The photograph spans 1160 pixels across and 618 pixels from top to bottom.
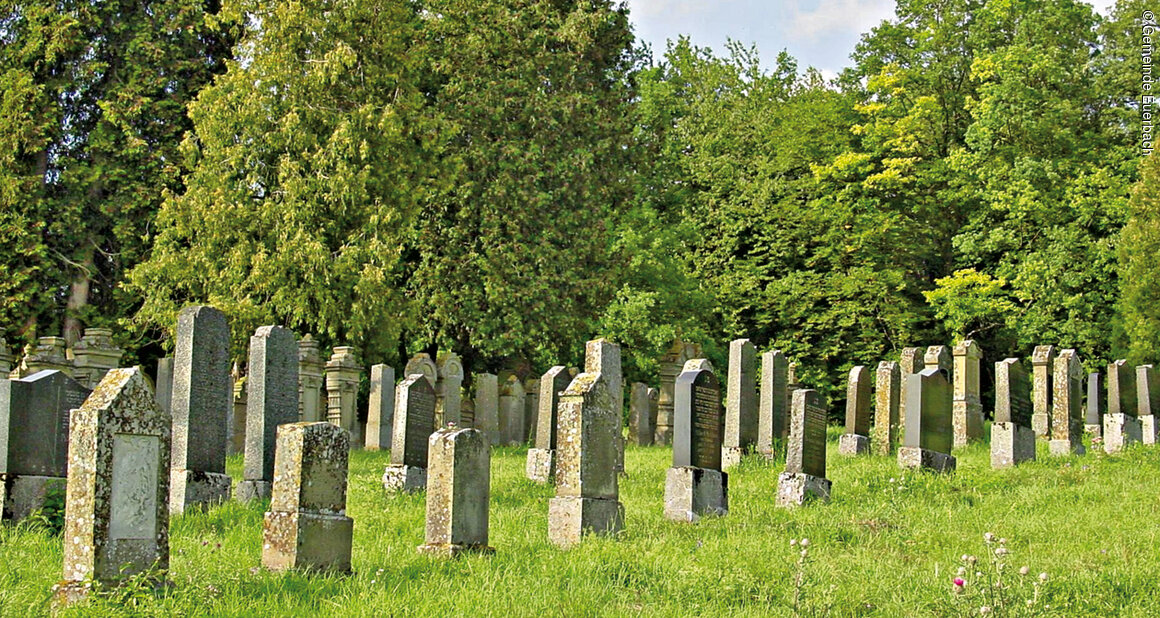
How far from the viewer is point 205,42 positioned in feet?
105

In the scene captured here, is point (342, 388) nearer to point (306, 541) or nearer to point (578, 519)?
point (578, 519)

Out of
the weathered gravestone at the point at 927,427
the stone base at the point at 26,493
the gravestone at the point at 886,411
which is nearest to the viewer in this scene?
the stone base at the point at 26,493

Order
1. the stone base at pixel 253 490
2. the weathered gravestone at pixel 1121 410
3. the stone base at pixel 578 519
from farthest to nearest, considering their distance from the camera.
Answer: the weathered gravestone at pixel 1121 410, the stone base at pixel 253 490, the stone base at pixel 578 519

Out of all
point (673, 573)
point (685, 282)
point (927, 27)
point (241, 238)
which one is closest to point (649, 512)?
point (673, 573)

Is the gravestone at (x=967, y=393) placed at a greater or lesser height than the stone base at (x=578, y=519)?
greater

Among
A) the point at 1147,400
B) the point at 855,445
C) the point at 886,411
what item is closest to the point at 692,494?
the point at 855,445

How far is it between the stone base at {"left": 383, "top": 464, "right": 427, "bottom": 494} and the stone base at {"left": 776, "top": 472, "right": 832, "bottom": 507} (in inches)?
152

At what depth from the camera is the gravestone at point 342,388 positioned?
23688 mm

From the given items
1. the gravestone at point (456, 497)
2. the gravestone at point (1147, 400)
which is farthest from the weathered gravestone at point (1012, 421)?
the gravestone at point (456, 497)

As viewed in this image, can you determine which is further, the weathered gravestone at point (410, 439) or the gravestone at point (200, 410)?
the weathered gravestone at point (410, 439)

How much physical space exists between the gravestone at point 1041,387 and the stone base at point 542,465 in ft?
26.6

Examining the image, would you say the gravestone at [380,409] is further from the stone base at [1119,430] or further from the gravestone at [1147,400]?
the gravestone at [1147,400]

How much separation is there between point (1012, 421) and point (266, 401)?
10067 millimetres

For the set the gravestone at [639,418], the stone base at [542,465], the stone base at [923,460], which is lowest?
the stone base at [542,465]
